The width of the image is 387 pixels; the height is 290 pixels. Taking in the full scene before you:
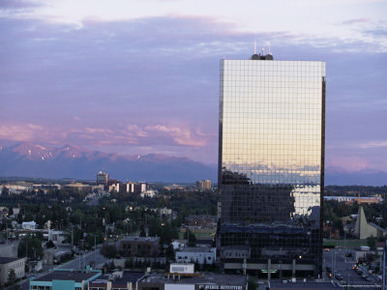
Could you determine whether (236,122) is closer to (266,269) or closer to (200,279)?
(266,269)

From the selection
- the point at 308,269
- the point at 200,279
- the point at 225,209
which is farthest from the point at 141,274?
the point at 308,269

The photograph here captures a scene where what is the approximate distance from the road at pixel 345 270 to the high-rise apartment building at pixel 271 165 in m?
3.27

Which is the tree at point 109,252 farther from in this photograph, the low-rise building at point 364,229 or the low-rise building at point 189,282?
the low-rise building at point 364,229

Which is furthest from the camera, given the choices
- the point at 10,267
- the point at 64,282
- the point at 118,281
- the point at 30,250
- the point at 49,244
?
the point at 49,244

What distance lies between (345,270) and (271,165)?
1385 cm

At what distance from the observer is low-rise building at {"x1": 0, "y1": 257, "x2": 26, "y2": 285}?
6169 cm

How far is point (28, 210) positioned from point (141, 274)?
78.7m

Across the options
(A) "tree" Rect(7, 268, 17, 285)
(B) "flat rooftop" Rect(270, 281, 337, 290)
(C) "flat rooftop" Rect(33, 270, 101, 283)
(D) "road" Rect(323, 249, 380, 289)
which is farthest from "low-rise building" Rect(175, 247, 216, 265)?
(B) "flat rooftop" Rect(270, 281, 337, 290)

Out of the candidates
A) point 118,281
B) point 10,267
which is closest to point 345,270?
point 118,281

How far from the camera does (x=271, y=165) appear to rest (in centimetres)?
6638

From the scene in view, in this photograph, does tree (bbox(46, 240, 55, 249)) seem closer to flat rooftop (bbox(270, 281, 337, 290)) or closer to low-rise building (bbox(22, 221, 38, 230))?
low-rise building (bbox(22, 221, 38, 230))

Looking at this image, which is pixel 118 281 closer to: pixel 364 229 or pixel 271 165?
pixel 271 165

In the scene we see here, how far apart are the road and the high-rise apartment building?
129 inches

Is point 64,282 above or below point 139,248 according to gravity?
below
